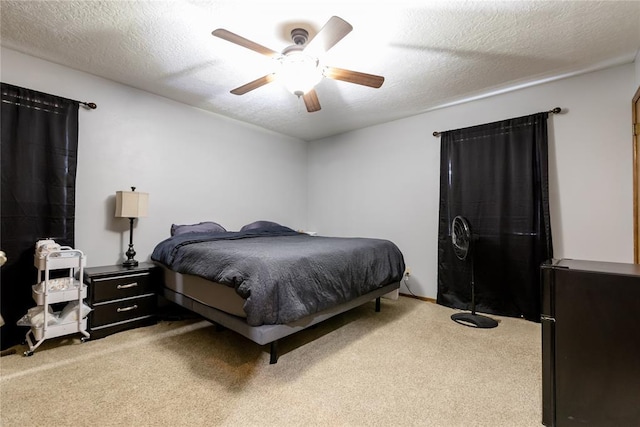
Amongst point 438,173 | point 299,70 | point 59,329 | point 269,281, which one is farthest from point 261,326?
point 438,173

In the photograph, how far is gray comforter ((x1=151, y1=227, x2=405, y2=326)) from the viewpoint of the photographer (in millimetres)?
1939

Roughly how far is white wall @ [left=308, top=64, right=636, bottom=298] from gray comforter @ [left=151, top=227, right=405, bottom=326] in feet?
3.76

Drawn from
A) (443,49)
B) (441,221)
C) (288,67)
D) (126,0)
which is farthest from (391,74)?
(126,0)

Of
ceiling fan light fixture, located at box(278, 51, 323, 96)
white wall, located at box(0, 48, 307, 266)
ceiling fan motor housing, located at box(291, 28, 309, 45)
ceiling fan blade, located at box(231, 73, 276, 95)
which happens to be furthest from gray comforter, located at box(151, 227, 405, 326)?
ceiling fan motor housing, located at box(291, 28, 309, 45)

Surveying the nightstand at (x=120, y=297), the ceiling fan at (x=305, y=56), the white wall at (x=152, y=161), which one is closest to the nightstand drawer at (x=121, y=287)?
the nightstand at (x=120, y=297)

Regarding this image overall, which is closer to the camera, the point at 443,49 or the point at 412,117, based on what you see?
the point at 443,49

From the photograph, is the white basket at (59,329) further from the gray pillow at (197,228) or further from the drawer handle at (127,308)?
the gray pillow at (197,228)

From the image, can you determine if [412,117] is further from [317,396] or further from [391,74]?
[317,396]

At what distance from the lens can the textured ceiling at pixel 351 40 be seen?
A: 6.48 ft

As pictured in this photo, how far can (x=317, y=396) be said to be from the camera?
1734 millimetres

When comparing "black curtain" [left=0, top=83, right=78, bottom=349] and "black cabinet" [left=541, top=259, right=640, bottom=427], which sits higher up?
"black curtain" [left=0, top=83, right=78, bottom=349]

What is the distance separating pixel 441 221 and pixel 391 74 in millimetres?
1896

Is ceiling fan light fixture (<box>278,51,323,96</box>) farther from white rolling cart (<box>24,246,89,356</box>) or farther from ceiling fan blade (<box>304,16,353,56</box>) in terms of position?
white rolling cart (<box>24,246,89,356</box>)

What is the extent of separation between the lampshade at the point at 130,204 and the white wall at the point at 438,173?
9.44ft
